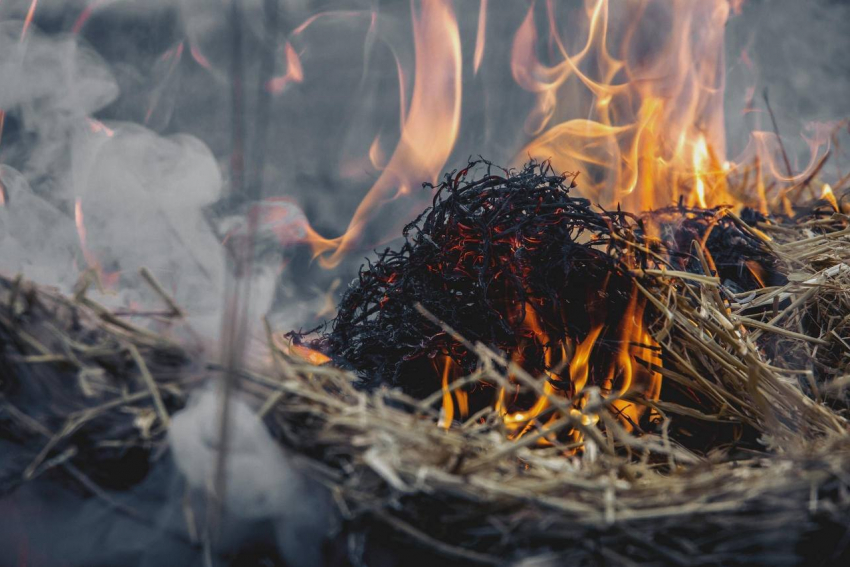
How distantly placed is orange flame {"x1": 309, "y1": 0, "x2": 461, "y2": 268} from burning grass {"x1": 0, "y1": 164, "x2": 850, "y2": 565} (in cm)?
94

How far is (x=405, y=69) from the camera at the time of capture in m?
2.66

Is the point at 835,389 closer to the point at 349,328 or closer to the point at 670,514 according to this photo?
the point at 670,514

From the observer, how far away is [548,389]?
1.17 m

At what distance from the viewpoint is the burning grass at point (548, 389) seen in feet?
2.11

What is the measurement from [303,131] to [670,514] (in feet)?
7.30

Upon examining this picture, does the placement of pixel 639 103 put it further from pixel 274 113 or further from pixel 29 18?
pixel 29 18

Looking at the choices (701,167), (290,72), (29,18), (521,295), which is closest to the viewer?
(521,295)

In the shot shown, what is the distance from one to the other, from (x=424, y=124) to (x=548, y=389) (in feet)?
4.81

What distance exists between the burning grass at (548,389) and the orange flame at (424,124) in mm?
935

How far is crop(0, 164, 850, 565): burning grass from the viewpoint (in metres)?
0.64

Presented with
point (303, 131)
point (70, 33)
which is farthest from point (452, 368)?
point (70, 33)

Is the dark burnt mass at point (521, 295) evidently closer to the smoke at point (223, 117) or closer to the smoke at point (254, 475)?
the smoke at point (223, 117)

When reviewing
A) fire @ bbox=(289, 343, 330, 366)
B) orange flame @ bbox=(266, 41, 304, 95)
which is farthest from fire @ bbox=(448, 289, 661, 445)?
orange flame @ bbox=(266, 41, 304, 95)

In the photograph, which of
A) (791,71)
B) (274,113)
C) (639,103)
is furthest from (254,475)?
(791,71)
